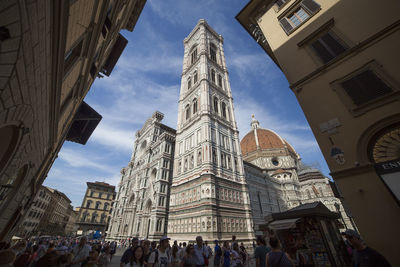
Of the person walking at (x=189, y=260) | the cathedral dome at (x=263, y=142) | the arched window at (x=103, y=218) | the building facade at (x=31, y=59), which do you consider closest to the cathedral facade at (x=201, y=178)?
the cathedral dome at (x=263, y=142)

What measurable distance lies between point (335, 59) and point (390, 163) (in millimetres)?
4565

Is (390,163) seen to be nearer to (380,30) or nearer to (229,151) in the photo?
(380,30)

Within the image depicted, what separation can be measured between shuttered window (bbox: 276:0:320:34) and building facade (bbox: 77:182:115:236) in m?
58.7

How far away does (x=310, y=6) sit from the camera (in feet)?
29.7

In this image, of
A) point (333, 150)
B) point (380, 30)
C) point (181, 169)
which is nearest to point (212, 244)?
point (181, 169)

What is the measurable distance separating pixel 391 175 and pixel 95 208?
61.4m

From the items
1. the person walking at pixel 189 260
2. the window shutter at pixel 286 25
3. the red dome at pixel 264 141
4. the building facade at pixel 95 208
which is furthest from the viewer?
the red dome at pixel 264 141

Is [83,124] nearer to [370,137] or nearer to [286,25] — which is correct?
[286,25]

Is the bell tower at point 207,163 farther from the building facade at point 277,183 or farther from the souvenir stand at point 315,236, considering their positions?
the building facade at point 277,183

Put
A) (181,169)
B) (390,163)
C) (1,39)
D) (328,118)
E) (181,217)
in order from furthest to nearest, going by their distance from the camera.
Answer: (181,169)
(181,217)
(328,118)
(390,163)
(1,39)

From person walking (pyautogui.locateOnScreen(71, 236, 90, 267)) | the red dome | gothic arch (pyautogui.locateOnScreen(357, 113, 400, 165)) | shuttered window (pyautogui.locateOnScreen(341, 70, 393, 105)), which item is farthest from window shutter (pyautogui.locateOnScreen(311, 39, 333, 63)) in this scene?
the red dome

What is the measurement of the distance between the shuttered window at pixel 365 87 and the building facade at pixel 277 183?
25.8m

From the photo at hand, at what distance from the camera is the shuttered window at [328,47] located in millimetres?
7277

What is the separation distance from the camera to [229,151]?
23.2 meters
